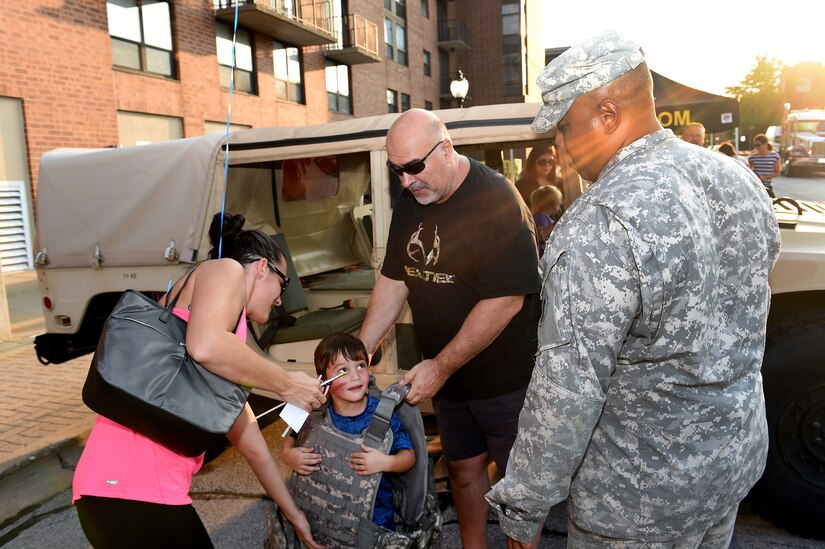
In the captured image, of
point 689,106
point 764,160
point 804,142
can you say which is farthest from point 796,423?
point 804,142

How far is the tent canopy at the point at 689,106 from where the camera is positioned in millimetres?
6980

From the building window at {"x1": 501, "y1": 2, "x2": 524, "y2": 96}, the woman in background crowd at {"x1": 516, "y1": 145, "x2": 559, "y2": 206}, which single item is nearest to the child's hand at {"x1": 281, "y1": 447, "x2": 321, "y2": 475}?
the woman in background crowd at {"x1": 516, "y1": 145, "x2": 559, "y2": 206}

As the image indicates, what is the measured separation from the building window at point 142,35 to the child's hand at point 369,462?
456 inches

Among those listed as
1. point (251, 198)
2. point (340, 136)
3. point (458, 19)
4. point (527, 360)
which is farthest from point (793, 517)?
point (458, 19)

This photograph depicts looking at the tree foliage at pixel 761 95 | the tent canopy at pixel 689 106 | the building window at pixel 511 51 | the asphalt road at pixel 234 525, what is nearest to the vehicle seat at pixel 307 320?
the asphalt road at pixel 234 525

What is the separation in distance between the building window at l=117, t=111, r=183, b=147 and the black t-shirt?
10681 mm

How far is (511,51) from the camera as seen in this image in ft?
107

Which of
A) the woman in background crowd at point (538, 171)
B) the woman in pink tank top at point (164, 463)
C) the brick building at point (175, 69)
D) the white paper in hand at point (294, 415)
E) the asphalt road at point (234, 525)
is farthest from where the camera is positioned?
the brick building at point (175, 69)

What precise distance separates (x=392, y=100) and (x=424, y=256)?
23.0 m

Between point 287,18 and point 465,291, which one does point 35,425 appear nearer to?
point 465,291

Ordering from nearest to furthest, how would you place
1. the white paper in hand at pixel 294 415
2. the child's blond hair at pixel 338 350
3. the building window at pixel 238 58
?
the white paper in hand at pixel 294 415, the child's blond hair at pixel 338 350, the building window at pixel 238 58

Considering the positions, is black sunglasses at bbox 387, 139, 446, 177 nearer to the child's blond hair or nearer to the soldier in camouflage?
the child's blond hair

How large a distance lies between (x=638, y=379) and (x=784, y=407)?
1.93 m

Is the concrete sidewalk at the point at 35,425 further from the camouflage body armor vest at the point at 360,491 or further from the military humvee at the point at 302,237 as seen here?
the camouflage body armor vest at the point at 360,491
